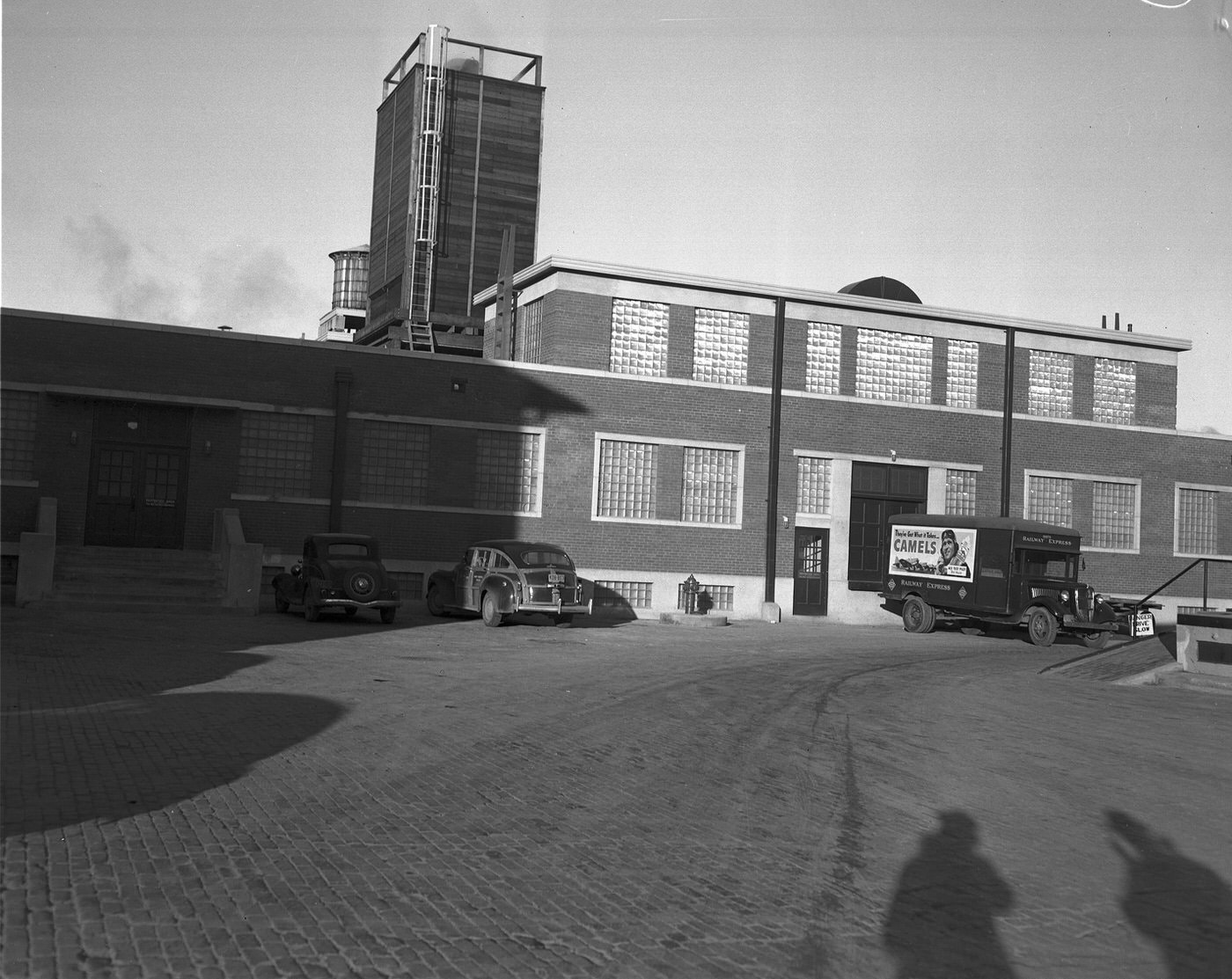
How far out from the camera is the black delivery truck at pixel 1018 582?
2667 centimetres

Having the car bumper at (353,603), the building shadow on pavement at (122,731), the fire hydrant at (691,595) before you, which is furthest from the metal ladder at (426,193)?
the building shadow on pavement at (122,731)

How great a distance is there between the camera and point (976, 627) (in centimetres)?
3002

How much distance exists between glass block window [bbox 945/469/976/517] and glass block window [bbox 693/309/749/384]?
6.75 meters

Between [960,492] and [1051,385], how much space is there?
4.62 metres

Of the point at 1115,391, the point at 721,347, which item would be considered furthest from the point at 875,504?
the point at 1115,391

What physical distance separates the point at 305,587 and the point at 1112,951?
19925 millimetres

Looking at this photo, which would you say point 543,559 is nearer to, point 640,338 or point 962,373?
point 640,338

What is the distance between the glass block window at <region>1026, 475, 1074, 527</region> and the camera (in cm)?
3497

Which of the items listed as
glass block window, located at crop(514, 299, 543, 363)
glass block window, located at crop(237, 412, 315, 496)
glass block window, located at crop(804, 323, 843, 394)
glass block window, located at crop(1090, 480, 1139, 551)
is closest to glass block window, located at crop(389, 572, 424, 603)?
glass block window, located at crop(237, 412, 315, 496)

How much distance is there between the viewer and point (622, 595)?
100 ft

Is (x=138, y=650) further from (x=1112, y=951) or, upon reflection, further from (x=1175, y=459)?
(x=1175, y=459)

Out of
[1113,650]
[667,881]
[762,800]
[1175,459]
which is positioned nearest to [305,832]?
[667,881]

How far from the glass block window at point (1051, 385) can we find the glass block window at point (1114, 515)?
2456mm

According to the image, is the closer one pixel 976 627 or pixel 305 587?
pixel 305 587
